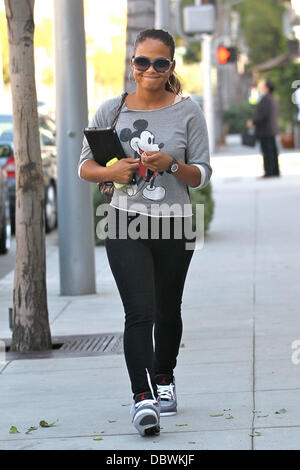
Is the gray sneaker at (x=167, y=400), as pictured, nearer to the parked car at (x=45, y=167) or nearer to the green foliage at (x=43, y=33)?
the parked car at (x=45, y=167)

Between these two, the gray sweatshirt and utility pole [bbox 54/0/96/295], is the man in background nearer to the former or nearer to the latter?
utility pole [bbox 54/0/96/295]

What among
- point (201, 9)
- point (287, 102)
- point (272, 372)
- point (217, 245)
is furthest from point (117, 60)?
point (272, 372)

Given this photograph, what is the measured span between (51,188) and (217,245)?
4.07m

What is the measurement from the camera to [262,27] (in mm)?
61781

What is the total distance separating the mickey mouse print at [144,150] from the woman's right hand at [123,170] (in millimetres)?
59

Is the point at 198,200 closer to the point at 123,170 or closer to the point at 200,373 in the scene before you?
the point at 200,373

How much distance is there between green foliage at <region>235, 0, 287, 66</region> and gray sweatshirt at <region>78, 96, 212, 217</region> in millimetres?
52477

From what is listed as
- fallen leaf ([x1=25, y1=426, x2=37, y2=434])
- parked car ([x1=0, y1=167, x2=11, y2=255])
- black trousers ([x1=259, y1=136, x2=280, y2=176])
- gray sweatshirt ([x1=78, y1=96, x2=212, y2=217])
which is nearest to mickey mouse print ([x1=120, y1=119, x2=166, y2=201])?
gray sweatshirt ([x1=78, y1=96, x2=212, y2=217])

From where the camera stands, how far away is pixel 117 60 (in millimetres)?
66125

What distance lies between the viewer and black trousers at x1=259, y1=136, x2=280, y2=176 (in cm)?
2280

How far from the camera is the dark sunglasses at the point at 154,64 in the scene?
5.38 metres
